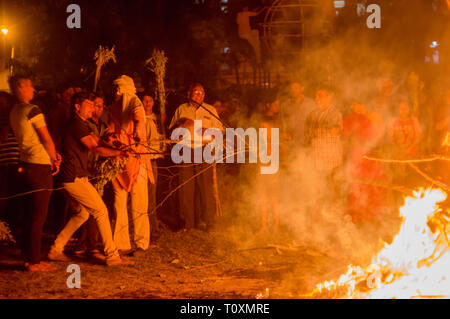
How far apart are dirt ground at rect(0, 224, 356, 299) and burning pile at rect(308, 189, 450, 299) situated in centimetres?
41

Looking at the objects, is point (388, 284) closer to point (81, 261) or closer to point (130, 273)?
point (130, 273)

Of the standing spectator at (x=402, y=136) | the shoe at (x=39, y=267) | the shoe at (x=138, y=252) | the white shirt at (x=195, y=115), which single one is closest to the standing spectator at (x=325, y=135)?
Result: the standing spectator at (x=402, y=136)

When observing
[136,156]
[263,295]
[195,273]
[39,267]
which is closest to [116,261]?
[39,267]

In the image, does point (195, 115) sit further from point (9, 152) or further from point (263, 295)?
point (263, 295)

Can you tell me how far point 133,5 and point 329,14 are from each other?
13.8ft

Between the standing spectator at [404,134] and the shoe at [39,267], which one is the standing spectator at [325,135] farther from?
the shoe at [39,267]

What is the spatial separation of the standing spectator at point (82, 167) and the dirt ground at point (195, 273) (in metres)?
0.51

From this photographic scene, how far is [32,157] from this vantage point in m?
5.70

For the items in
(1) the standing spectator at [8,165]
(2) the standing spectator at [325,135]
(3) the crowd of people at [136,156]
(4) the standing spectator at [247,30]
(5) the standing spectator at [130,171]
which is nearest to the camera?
(3) the crowd of people at [136,156]

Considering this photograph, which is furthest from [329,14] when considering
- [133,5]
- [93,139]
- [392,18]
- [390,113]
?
[93,139]

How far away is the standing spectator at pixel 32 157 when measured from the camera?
5.63 metres

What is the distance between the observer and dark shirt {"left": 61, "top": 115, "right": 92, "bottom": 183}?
5820 millimetres

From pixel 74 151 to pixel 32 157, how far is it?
50 centimetres

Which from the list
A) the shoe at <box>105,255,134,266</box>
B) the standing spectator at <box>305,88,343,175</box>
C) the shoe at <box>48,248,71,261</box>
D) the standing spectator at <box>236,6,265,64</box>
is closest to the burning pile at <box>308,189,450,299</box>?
the standing spectator at <box>305,88,343,175</box>
